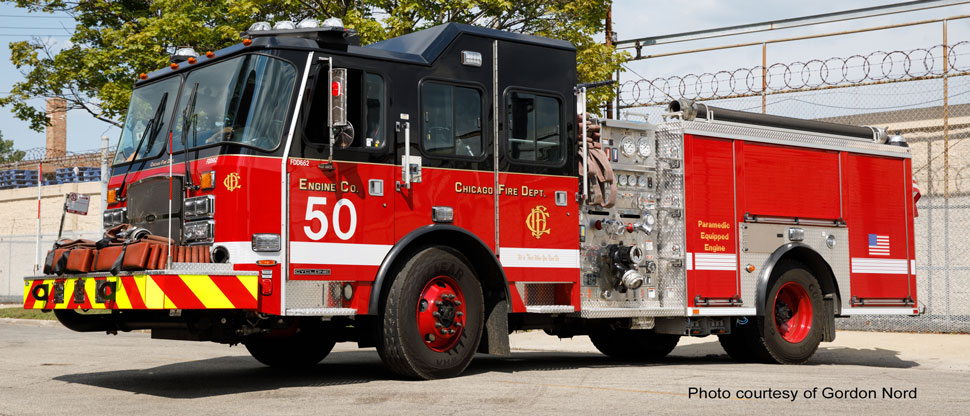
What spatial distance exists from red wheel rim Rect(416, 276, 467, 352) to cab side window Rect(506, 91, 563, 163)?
A: 59.4 inches

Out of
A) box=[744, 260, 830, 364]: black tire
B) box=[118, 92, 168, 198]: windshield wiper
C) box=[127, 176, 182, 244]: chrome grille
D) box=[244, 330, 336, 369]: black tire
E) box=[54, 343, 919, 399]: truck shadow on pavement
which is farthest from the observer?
box=[744, 260, 830, 364]: black tire

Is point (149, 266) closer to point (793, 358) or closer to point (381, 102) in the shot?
point (381, 102)

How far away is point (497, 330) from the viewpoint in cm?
969

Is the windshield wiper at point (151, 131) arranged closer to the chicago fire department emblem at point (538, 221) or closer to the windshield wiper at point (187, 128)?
the windshield wiper at point (187, 128)

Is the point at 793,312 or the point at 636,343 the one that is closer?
the point at 793,312

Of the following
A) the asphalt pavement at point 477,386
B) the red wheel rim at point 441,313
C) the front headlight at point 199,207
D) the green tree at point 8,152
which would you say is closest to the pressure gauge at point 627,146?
the asphalt pavement at point 477,386

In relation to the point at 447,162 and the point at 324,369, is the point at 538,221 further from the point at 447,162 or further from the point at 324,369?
the point at 324,369

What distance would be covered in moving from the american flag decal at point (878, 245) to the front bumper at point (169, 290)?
841 centimetres

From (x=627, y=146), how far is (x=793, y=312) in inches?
126

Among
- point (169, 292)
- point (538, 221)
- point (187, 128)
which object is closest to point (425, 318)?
point (538, 221)

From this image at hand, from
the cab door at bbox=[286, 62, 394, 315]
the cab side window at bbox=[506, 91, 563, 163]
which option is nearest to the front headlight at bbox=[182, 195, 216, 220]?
the cab door at bbox=[286, 62, 394, 315]

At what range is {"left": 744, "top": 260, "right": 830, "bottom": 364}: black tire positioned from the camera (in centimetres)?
1208

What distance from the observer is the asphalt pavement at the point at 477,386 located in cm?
754

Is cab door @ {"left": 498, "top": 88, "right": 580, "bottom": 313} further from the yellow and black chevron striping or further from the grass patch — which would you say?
the grass patch
